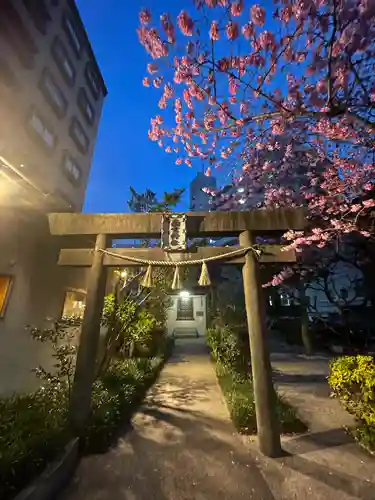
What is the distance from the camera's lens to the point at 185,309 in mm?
25000

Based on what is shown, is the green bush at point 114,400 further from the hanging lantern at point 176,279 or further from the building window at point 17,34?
the building window at point 17,34

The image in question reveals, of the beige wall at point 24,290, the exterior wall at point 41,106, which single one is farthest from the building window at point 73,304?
the exterior wall at point 41,106

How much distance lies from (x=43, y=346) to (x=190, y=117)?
7.50 m

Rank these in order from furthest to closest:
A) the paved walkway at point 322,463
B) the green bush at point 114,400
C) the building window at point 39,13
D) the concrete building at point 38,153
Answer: the building window at point 39,13, the concrete building at point 38,153, the green bush at point 114,400, the paved walkway at point 322,463

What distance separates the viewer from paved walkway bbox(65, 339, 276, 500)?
130 inches

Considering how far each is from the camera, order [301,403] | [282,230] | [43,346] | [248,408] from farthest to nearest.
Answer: [301,403] < [43,346] < [248,408] < [282,230]

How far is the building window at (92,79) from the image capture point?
62.1ft

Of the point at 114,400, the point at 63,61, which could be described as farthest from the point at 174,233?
the point at 63,61

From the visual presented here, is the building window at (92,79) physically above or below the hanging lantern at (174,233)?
above

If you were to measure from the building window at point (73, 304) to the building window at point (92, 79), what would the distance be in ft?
60.9

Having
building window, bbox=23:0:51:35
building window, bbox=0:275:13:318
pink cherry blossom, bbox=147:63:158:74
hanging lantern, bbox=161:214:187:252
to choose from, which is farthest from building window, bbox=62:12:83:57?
hanging lantern, bbox=161:214:187:252

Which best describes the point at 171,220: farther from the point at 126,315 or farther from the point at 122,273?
the point at 122,273

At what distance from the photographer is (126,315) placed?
6.93 meters

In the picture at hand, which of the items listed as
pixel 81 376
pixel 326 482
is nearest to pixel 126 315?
pixel 81 376
